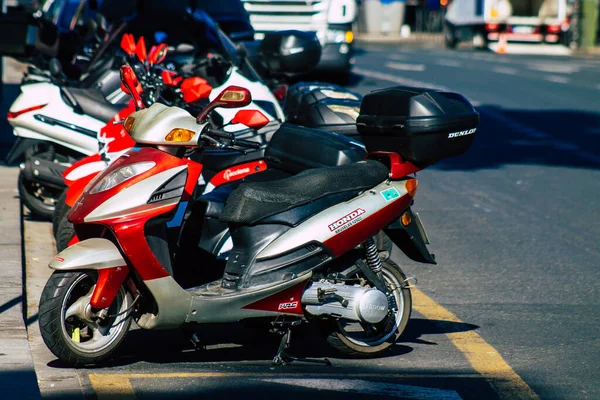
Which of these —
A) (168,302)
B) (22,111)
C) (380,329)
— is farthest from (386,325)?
(22,111)

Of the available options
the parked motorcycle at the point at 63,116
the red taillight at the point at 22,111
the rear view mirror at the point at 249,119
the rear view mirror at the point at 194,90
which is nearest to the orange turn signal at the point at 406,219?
the rear view mirror at the point at 249,119

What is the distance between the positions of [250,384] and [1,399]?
1146 millimetres

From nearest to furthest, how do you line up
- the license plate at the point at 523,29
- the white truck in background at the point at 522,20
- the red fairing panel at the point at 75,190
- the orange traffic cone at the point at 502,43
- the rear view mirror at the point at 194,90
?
the red fairing panel at the point at 75,190 → the rear view mirror at the point at 194,90 → the white truck in background at the point at 522,20 → the license plate at the point at 523,29 → the orange traffic cone at the point at 502,43

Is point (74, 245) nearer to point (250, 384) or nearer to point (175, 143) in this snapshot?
point (175, 143)

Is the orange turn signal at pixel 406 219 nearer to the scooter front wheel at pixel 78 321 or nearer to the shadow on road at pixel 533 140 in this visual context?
the scooter front wheel at pixel 78 321

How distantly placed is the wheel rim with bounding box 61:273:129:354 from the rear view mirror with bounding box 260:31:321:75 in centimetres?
388

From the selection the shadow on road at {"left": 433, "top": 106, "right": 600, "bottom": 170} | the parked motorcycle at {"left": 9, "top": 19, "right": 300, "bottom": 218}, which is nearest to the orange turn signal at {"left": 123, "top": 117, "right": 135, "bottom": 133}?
the parked motorcycle at {"left": 9, "top": 19, "right": 300, "bottom": 218}

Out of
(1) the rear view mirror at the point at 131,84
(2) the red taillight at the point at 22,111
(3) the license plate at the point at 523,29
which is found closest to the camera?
(1) the rear view mirror at the point at 131,84

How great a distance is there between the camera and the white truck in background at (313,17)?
66.6 ft

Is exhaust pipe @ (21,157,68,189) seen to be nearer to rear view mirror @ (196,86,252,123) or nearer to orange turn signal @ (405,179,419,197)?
rear view mirror @ (196,86,252,123)

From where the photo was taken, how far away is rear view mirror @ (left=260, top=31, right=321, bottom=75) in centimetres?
871

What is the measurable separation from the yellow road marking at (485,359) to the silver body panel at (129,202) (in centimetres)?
185

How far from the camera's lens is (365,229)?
550 cm

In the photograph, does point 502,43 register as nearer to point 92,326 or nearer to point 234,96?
point 234,96
